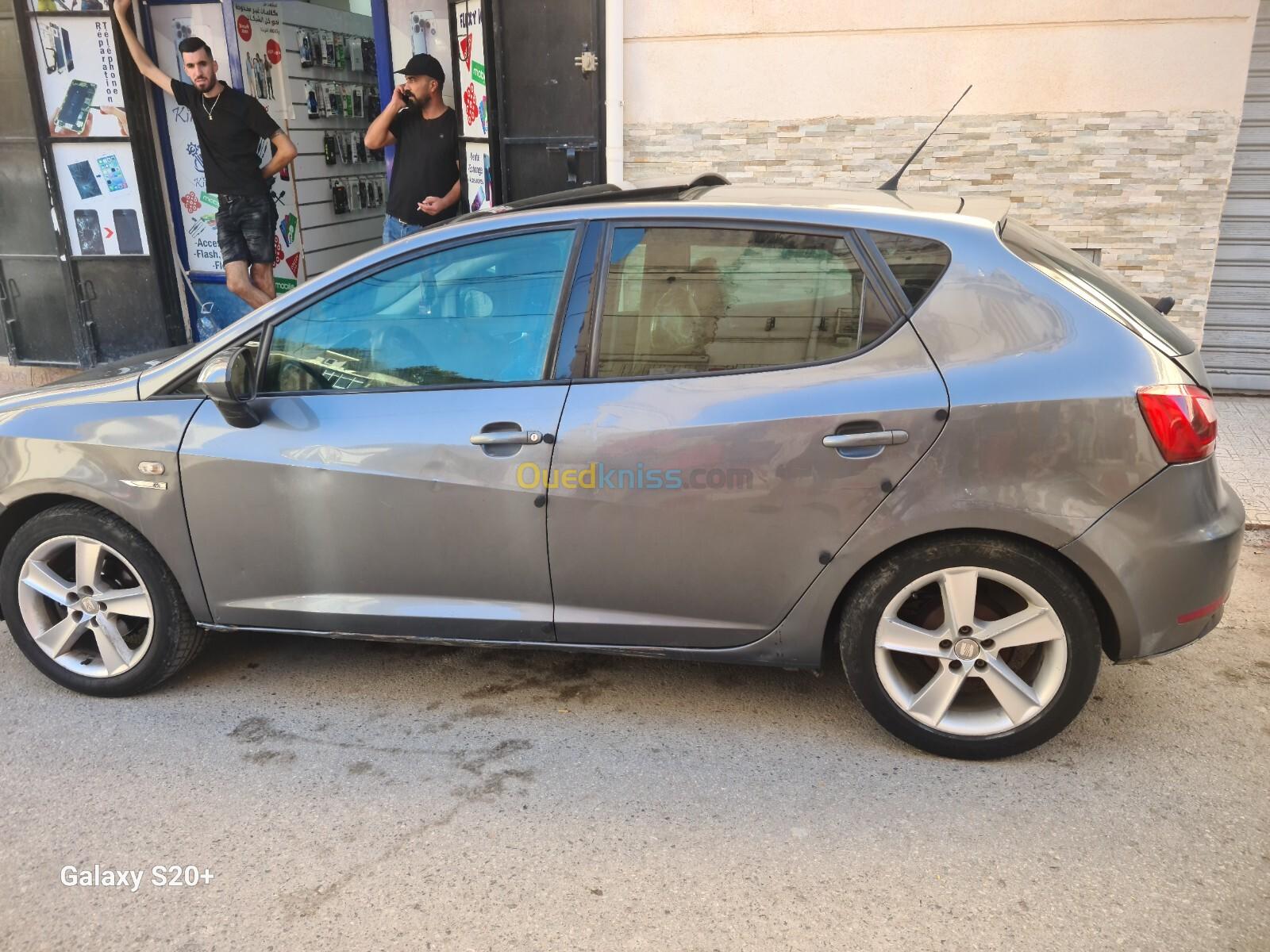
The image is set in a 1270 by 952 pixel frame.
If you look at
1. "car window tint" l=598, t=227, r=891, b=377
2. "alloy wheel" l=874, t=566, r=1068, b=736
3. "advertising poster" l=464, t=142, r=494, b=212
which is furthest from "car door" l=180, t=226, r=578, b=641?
"advertising poster" l=464, t=142, r=494, b=212

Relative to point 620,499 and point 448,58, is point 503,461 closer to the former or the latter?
point 620,499

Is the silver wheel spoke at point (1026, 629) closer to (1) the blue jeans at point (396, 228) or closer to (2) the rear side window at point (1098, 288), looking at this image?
(2) the rear side window at point (1098, 288)

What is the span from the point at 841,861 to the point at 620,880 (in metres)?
0.62

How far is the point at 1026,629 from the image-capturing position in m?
3.17

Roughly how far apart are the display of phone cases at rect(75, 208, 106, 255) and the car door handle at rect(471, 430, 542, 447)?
6.26 metres

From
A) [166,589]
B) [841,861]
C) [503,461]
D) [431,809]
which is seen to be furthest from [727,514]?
[166,589]

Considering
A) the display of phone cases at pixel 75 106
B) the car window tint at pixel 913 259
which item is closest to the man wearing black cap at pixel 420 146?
the display of phone cases at pixel 75 106

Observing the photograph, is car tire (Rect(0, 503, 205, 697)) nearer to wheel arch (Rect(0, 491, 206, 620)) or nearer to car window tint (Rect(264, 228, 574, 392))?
wheel arch (Rect(0, 491, 206, 620))

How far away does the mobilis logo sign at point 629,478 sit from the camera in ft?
10.5

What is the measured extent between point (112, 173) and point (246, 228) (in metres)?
1.29

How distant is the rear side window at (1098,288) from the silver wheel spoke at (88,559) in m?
3.28

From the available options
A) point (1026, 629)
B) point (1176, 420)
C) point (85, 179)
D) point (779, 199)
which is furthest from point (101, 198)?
point (1176, 420)

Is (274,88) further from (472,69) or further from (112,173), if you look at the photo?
(472,69)

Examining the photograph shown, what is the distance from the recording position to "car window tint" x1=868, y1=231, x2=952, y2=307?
3.17m
